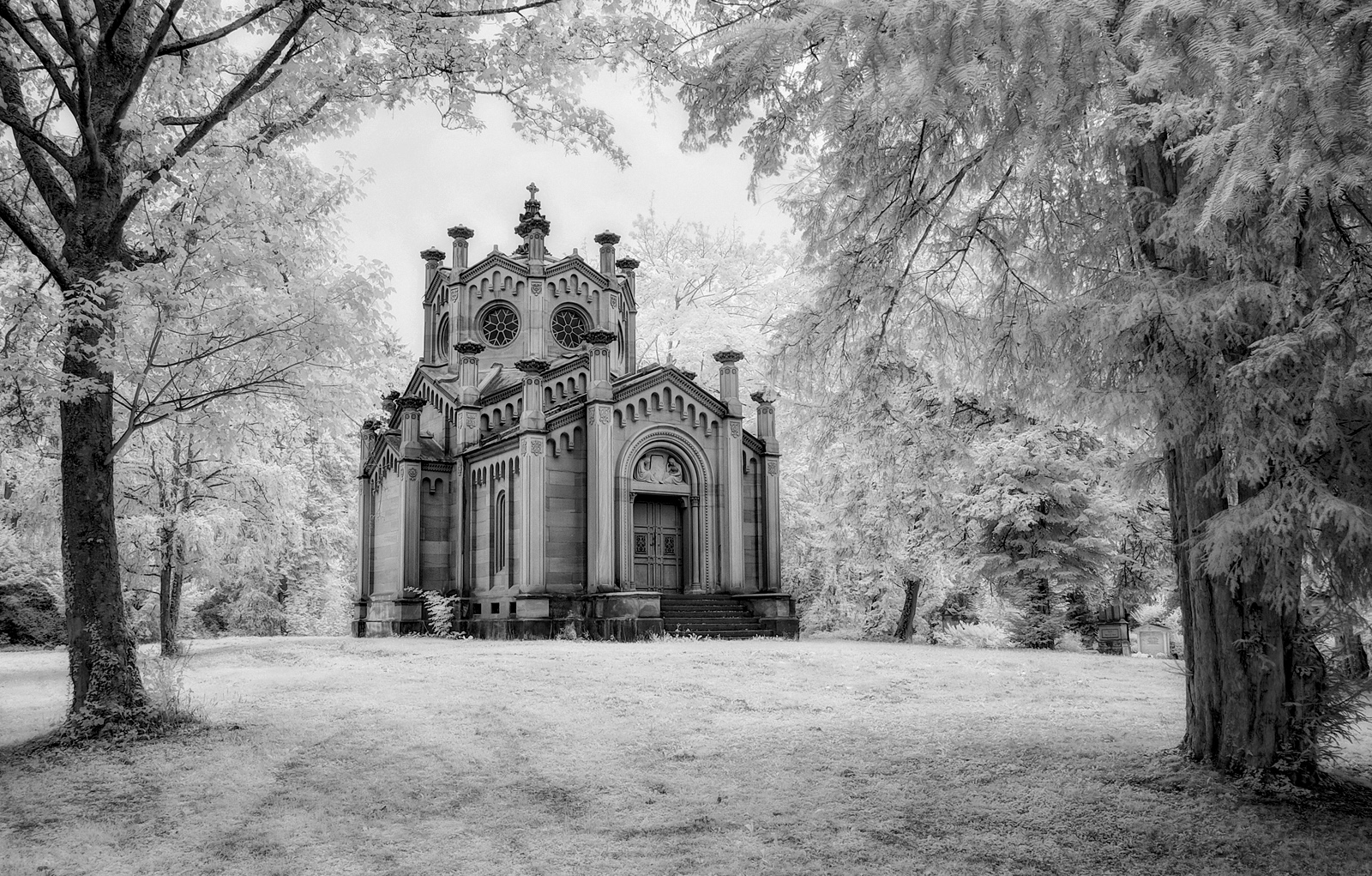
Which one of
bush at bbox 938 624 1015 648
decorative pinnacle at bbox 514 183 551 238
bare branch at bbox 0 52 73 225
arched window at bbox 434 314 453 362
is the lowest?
bush at bbox 938 624 1015 648

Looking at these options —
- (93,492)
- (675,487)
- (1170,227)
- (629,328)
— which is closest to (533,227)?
(629,328)

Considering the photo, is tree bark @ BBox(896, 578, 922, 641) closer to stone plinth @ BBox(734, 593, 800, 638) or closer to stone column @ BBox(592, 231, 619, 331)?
stone plinth @ BBox(734, 593, 800, 638)

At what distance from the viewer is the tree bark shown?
2489 centimetres

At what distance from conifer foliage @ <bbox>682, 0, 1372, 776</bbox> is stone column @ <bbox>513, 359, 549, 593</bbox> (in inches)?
559

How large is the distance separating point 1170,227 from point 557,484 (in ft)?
57.3

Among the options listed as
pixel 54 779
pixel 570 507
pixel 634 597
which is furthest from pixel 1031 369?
pixel 570 507

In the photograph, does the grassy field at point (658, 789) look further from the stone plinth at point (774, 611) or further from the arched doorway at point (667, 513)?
the arched doorway at point (667, 513)

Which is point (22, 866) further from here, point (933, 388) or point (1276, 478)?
point (933, 388)

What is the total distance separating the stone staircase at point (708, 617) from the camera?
2070cm

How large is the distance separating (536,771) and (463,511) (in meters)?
18.3

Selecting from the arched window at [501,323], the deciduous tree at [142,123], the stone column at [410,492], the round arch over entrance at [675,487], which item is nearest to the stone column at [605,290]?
the arched window at [501,323]

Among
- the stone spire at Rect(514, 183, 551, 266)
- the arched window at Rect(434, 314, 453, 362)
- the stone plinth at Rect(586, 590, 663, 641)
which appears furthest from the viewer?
the arched window at Rect(434, 314, 453, 362)

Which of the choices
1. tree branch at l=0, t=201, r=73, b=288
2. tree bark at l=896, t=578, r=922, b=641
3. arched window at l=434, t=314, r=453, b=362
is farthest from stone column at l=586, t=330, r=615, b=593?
tree branch at l=0, t=201, r=73, b=288

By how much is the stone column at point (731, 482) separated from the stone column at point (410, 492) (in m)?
7.79
